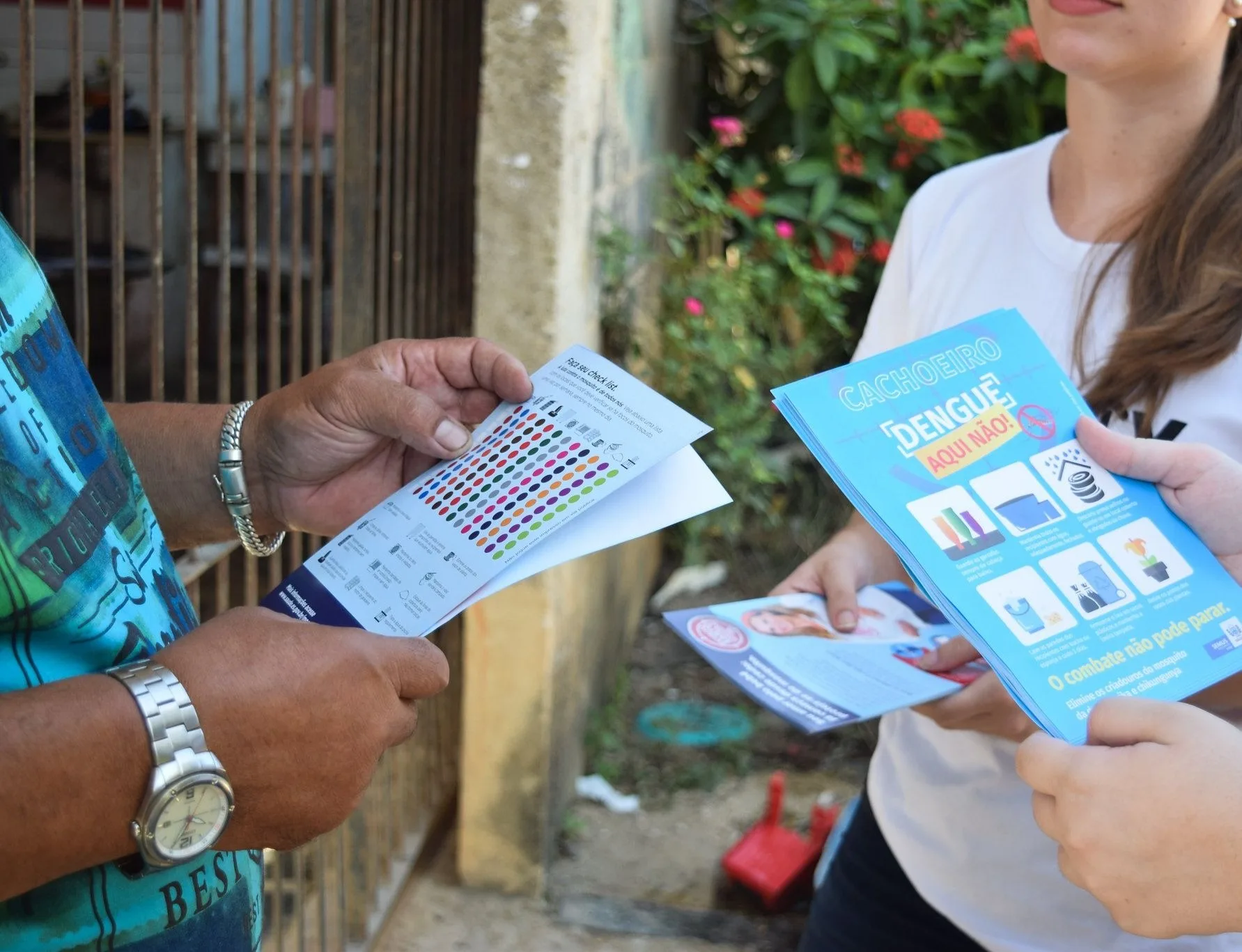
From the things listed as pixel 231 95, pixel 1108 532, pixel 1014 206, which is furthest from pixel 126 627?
pixel 231 95

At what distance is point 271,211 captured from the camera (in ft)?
6.45

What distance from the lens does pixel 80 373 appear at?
973 mm

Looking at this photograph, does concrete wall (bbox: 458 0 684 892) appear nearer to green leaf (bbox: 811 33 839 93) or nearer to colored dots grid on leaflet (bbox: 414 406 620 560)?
green leaf (bbox: 811 33 839 93)

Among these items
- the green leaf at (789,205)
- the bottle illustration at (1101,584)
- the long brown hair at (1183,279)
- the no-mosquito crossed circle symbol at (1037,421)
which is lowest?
the green leaf at (789,205)

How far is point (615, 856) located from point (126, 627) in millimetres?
2356

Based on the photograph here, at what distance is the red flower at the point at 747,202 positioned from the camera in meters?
3.93

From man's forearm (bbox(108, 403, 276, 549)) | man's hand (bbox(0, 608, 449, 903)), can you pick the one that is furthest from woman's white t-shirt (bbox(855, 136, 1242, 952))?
man's forearm (bbox(108, 403, 276, 549))

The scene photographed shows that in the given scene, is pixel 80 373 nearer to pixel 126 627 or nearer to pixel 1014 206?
pixel 126 627

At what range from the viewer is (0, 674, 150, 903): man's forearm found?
77cm

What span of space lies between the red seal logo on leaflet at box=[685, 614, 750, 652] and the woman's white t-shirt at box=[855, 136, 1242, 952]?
33 centimetres

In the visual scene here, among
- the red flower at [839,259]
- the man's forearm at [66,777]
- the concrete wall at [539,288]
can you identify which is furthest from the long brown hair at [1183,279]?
the red flower at [839,259]

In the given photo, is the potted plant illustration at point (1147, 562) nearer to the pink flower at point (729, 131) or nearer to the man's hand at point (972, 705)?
the man's hand at point (972, 705)

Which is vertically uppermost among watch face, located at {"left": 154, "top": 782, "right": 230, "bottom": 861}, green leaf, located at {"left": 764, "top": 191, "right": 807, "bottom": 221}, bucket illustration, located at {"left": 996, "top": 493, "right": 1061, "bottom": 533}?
bucket illustration, located at {"left": 996, "top": 493, "right": 1061, "bottom": 533}

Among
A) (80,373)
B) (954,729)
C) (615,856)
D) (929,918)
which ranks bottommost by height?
(615,856)
